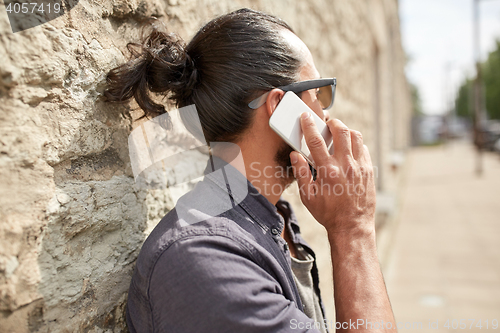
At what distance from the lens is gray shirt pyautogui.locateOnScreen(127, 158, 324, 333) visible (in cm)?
83

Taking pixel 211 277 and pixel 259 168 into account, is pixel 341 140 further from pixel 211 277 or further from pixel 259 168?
pixel 211 277

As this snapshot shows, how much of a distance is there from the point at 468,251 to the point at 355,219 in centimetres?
493

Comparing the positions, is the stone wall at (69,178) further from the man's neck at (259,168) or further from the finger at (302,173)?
the finger at (302,173)

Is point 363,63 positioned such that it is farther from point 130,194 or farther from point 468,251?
point 130,194

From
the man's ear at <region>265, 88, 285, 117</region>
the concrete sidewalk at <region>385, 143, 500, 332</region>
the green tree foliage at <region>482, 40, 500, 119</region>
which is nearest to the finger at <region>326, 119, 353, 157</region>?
the man's ear at <region>265, 88, 285, 117</region>

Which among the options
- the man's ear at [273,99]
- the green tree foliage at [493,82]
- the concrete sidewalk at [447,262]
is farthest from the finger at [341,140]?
the green tree foliage at [493,82]

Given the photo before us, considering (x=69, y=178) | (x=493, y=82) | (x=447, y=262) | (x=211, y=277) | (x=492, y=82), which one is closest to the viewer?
(x=211, y=277)

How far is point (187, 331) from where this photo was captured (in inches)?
32.6

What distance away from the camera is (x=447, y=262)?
15.5 feet

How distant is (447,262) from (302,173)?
448 centimetres

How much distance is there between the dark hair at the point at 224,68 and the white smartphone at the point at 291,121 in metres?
0.10

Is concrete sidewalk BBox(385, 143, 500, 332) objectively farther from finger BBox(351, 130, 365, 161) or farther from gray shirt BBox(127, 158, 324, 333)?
gray shirt BBox(127, 158, 324, 333)

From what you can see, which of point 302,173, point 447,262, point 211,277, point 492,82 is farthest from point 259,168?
point 492,82

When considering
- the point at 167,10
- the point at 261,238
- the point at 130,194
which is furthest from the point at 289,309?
the point at 167,10
